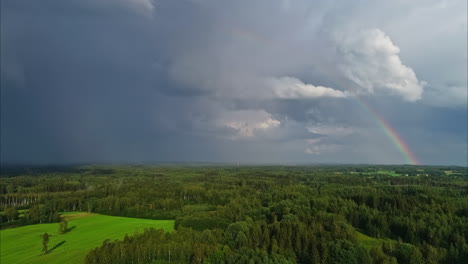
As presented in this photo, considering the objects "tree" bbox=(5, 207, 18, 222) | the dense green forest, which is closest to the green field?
the dense green forest

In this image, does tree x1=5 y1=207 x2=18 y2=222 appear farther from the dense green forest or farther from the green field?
the green field

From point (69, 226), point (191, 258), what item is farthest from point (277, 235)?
point (69, 226)

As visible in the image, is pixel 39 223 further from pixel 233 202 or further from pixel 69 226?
pixel 233 202

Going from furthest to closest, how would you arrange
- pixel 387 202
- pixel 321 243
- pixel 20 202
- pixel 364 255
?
1. pixel 20 202
2. pixel 387 202
3. pixel 321 243
4. pixel 364 255

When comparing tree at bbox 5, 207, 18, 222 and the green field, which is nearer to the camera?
the green field

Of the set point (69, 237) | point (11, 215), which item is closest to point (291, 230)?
point (69, 237)

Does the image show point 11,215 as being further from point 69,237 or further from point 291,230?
point 291,230

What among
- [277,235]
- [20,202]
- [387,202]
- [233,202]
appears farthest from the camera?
[20,202]

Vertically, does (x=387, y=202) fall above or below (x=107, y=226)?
above
